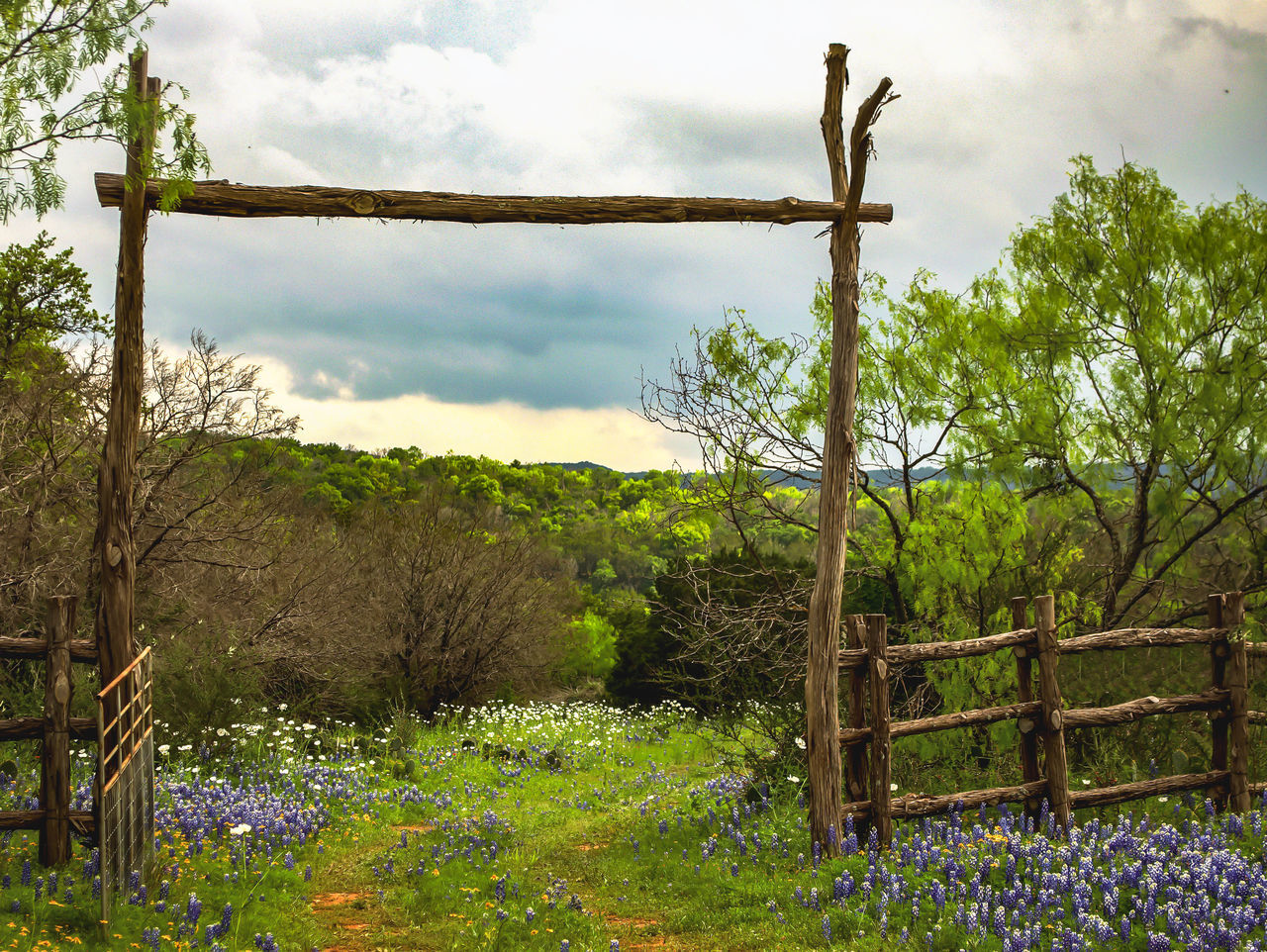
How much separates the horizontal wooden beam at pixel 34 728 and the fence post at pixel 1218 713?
8.55 m

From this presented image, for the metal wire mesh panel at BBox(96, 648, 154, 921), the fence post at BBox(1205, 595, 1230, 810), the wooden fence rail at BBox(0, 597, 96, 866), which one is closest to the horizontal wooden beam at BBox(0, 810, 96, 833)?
the wooden fence rail at BBox(0, 597, 96, 866)

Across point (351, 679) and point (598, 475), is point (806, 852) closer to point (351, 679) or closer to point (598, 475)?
point (351, 679)

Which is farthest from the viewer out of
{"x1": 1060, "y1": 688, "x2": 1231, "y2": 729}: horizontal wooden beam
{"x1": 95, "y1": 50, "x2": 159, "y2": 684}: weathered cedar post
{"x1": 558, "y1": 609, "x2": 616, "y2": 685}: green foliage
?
{"x1": 558, "y1": 609, "x2": 616, "y2": 685}: green foliage

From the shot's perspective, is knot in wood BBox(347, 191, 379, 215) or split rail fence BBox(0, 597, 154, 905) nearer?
split rail fence BBox(0, 597, 154, 905)

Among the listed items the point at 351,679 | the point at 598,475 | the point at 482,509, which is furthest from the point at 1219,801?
the point at 598,475

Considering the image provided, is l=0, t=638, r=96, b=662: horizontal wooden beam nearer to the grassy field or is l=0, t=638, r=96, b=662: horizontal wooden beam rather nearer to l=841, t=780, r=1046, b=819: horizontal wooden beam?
the grassy field

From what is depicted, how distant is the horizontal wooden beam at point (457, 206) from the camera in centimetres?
601

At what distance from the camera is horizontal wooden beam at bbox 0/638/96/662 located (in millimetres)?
5879

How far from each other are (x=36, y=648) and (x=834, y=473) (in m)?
5.69

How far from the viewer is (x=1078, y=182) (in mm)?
11039

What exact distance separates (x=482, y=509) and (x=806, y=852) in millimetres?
14857

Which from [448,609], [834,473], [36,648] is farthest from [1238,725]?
[448,609]

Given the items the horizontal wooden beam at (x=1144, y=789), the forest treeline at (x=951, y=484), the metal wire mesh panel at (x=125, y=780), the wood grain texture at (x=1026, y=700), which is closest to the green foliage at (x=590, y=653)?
the forest treeline at (x=951, y=484)

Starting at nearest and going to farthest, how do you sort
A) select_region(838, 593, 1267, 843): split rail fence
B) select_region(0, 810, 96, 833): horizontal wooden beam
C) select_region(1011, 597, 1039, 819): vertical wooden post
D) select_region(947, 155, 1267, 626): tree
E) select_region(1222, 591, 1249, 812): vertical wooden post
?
select_region(0, 810, 96, 833): horizontal wooden beam < select_region(838, 593, 1267, 843): split rail fence < select_region(1011, 597, 1039, 819): vertical wooden post < select_region(1222, 591, 1249, 812): vertical wooden post < select_region(947, 155, 1267, 626): tree
